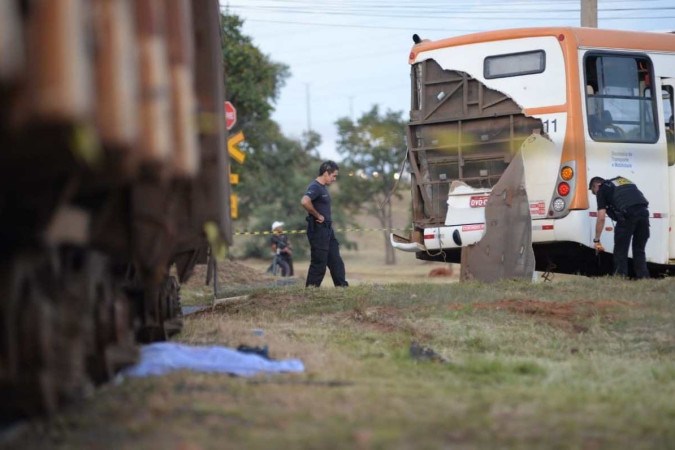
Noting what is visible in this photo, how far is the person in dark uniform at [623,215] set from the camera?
626 inches

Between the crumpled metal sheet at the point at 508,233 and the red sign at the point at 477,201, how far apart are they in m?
0.24

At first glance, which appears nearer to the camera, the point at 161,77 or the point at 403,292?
the point at 161,77

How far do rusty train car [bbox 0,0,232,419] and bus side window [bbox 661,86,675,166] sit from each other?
421 inches

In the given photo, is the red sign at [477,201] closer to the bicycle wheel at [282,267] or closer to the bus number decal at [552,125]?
the bus number decal at [552,125]

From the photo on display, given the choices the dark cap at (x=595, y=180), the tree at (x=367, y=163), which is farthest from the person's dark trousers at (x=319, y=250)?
the tree at (x=367, y=163)

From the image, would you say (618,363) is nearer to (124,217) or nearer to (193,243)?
(193,243)

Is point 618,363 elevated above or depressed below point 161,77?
below

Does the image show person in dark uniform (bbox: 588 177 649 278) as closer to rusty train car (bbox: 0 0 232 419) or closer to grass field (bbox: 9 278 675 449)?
grass field (bbox: 9 278 675 449)

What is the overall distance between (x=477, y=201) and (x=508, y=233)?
2.48 ft

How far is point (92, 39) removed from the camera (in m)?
4.17

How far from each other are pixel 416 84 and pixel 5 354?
13.0 meters

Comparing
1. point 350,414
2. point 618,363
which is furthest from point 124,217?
point 618,363

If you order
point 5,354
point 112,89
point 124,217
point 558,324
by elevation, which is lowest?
point 558,324

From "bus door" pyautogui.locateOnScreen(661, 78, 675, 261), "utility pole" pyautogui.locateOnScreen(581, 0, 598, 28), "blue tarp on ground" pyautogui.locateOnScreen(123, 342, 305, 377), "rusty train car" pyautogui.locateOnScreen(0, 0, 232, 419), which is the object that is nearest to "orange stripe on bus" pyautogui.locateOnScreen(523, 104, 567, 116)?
"bus door" pyautogui.locateOnScreen(661, 78, 675, 261)
